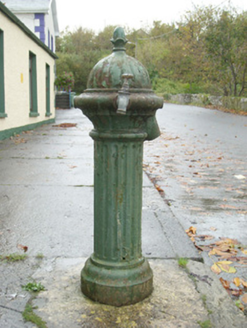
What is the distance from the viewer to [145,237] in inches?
134

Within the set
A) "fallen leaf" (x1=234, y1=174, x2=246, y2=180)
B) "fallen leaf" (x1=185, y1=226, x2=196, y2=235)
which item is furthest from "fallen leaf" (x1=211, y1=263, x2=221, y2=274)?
"fallen leaf" (x1=234, y1=174, x2=246, y2=180)

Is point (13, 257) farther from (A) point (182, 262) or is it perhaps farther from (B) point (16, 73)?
(B) point (16, 73)

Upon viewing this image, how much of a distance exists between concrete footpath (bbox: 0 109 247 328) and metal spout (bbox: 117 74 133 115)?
1097mm

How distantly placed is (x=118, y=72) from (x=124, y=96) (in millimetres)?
187

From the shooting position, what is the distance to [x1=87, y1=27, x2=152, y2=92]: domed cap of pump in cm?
213

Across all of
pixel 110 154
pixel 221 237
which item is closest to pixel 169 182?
pixel 221 237

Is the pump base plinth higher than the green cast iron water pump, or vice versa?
the green cast iron water pump

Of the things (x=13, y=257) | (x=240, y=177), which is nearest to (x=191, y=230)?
(x=13, y=257)

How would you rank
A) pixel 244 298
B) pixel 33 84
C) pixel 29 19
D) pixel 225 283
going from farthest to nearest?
pixel 29 19 → pixel 33 84 → pixel 225 283 → pixel 244 298

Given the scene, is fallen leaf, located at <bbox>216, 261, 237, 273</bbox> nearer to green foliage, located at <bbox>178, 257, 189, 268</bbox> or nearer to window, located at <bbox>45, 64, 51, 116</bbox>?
green foliage, located at <bbox>178, 257, 189, 268</bbox>

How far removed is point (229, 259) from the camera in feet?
10.1

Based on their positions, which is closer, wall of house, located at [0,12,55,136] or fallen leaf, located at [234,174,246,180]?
fallen leaf, located at [234,174,246,180]

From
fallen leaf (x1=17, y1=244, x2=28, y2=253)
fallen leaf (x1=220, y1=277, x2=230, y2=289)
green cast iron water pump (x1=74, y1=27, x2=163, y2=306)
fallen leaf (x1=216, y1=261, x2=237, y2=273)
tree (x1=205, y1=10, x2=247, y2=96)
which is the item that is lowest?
fallen leaf (x1=220, y1=277, x2=230, y2=289)

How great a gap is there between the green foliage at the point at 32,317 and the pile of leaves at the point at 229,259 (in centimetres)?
118
